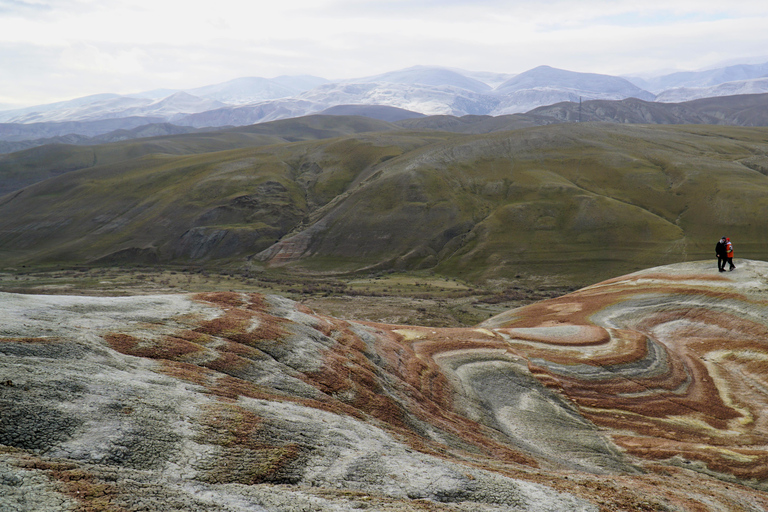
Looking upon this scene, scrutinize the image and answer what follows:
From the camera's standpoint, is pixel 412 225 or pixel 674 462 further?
pixel 412 225

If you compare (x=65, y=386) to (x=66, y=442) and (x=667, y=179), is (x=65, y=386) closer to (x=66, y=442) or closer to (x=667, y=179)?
(x=66, y=442)

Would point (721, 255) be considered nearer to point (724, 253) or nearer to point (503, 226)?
point (724, 253)

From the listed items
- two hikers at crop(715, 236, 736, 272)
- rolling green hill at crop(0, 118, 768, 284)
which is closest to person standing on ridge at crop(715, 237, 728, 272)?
two hikers at crop(715, 236, 736, 272)

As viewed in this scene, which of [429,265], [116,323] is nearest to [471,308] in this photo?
[429,265]

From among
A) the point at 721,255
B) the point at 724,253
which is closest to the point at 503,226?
the point at 721,255

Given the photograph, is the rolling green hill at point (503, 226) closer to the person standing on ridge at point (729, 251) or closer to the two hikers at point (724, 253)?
the two hikers at point (724, 253)

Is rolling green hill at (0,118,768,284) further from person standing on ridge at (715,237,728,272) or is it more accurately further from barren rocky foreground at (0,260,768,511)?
barren rocky foreground at (0,260,768,511)
